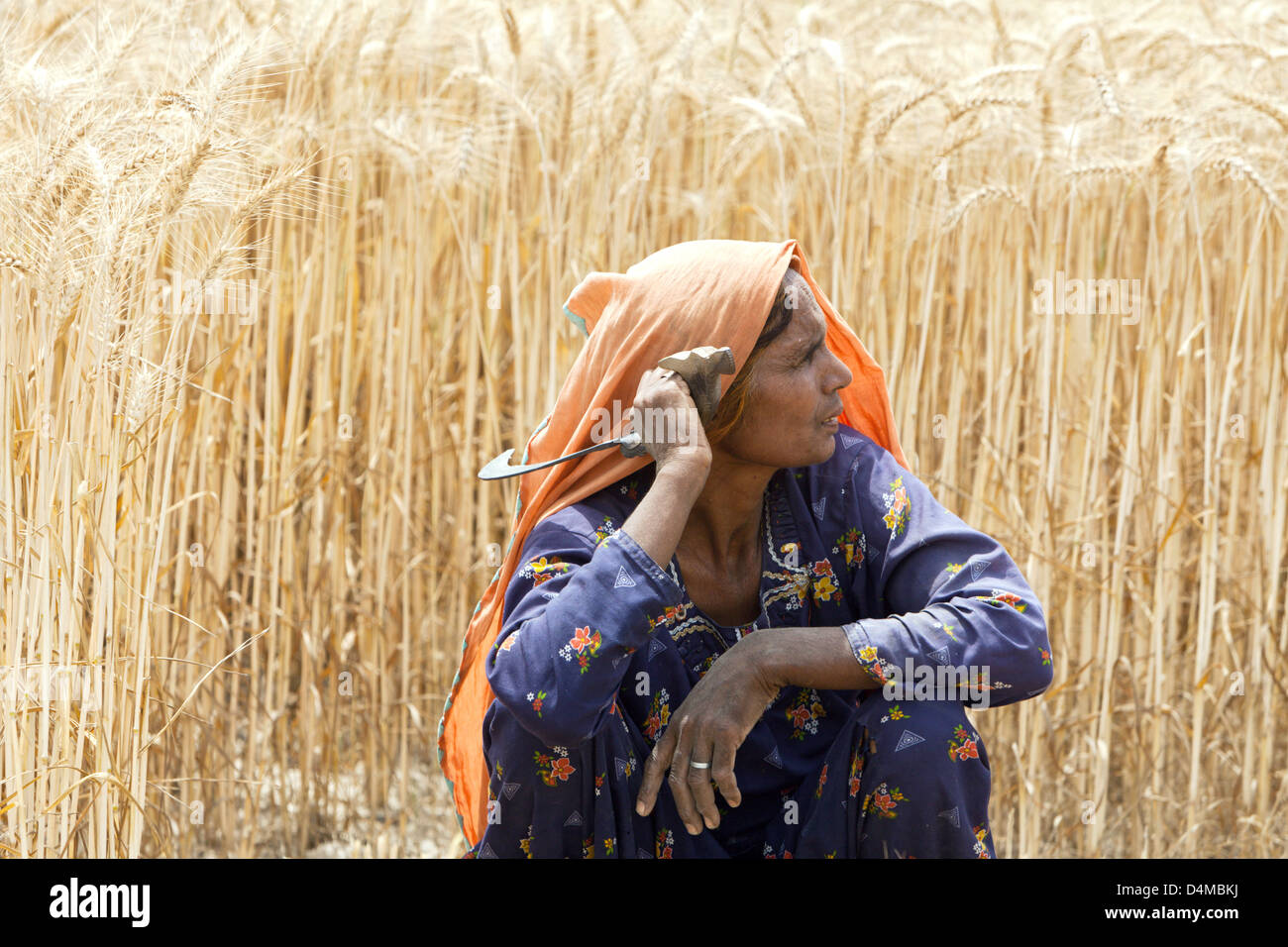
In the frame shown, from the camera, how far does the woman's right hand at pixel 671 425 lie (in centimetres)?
146

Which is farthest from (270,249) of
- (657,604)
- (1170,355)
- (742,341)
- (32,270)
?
(1170,355)

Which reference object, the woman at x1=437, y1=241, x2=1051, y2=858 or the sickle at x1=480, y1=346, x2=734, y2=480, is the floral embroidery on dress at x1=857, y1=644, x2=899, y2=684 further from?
the sickle at x1=480, y1=346, x2=734, y2=480

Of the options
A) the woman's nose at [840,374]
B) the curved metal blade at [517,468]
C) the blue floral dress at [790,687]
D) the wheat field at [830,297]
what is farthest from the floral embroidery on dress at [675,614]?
the wheat field at [830,297]

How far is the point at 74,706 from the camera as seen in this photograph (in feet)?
5.54

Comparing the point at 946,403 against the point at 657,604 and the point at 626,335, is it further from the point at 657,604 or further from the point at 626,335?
the point at 657,604

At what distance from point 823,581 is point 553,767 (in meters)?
0.43

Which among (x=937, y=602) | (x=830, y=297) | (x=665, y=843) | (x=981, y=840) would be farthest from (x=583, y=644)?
(x=830, y=297)

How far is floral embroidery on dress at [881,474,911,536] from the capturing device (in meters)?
1.58

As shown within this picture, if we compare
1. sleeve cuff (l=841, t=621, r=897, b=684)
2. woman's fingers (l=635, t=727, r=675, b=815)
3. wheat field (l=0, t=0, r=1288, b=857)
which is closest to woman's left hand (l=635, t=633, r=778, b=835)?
woman's fingers (l=635, t=727, r=675, b=815)

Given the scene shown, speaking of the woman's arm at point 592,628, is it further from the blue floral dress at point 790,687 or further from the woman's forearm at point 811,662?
the woman's forearm at point 811,662

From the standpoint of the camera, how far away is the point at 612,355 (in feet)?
5.18

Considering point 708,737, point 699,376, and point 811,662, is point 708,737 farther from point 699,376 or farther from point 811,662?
point 699,376

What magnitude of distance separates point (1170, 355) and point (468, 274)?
Result: 4.54ft

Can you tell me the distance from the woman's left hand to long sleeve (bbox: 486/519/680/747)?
93 mm
